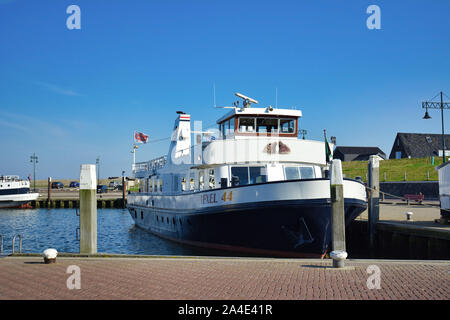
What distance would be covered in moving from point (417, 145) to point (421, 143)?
3.19 ft

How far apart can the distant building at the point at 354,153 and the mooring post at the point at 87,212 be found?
73660 millimetres

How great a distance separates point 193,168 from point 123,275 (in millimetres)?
10068

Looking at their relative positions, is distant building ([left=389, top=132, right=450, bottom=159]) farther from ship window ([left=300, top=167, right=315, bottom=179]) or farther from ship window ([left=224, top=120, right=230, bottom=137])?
ship window ([left=300, top=167, right=315, bottom=179])

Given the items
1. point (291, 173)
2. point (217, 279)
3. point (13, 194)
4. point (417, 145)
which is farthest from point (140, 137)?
point (417, 145)

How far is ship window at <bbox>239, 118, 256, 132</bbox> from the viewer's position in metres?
18.8

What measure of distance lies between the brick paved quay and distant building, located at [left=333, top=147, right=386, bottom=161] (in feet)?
243

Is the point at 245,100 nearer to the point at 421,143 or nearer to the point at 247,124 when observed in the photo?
the point at 247,124

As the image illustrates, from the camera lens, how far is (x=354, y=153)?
84625mm

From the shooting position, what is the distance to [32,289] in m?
8.38


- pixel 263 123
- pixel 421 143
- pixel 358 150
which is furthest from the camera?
pixel 358 150

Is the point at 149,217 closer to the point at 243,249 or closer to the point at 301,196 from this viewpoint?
the point at 243,249
